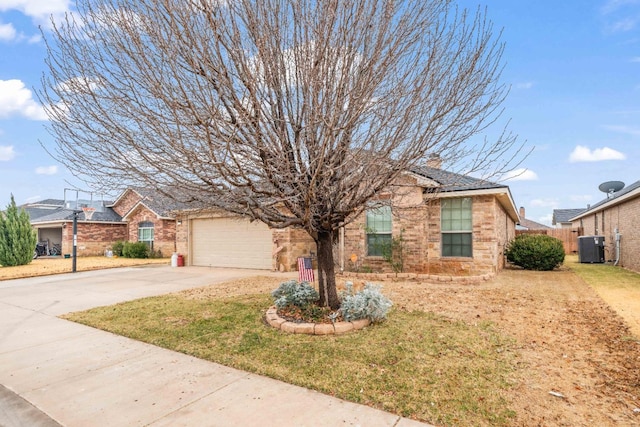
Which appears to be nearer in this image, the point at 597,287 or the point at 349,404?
the point at 349,404

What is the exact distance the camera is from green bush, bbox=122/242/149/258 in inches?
855

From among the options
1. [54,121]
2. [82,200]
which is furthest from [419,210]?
[82,200]

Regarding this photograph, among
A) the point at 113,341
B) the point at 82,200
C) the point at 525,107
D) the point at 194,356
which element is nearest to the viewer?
the point at 194,356

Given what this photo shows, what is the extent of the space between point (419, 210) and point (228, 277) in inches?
274

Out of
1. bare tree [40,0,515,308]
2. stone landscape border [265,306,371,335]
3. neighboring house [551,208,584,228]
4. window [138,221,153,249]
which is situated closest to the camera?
bare tree [40,0,515,308]

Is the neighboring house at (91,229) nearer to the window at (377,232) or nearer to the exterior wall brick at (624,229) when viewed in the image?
the window at (377,232)

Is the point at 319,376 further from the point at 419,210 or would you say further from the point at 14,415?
the point at 419,210

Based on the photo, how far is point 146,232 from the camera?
23297 mm

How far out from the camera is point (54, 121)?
4.82m

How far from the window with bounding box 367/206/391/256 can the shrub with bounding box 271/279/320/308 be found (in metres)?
5.67

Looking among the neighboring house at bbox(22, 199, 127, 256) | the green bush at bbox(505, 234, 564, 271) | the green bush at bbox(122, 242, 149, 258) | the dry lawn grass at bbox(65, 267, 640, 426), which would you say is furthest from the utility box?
the neighboring house at bbox(22, 199, 127, 256)

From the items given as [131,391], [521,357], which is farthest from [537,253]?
[131,391]

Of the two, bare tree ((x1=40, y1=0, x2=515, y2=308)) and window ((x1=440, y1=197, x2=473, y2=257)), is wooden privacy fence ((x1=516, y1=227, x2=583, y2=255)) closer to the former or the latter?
window ((x1=440, y1=197, x2=473, y2=257))

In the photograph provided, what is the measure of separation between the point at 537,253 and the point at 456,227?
4.63 metres
